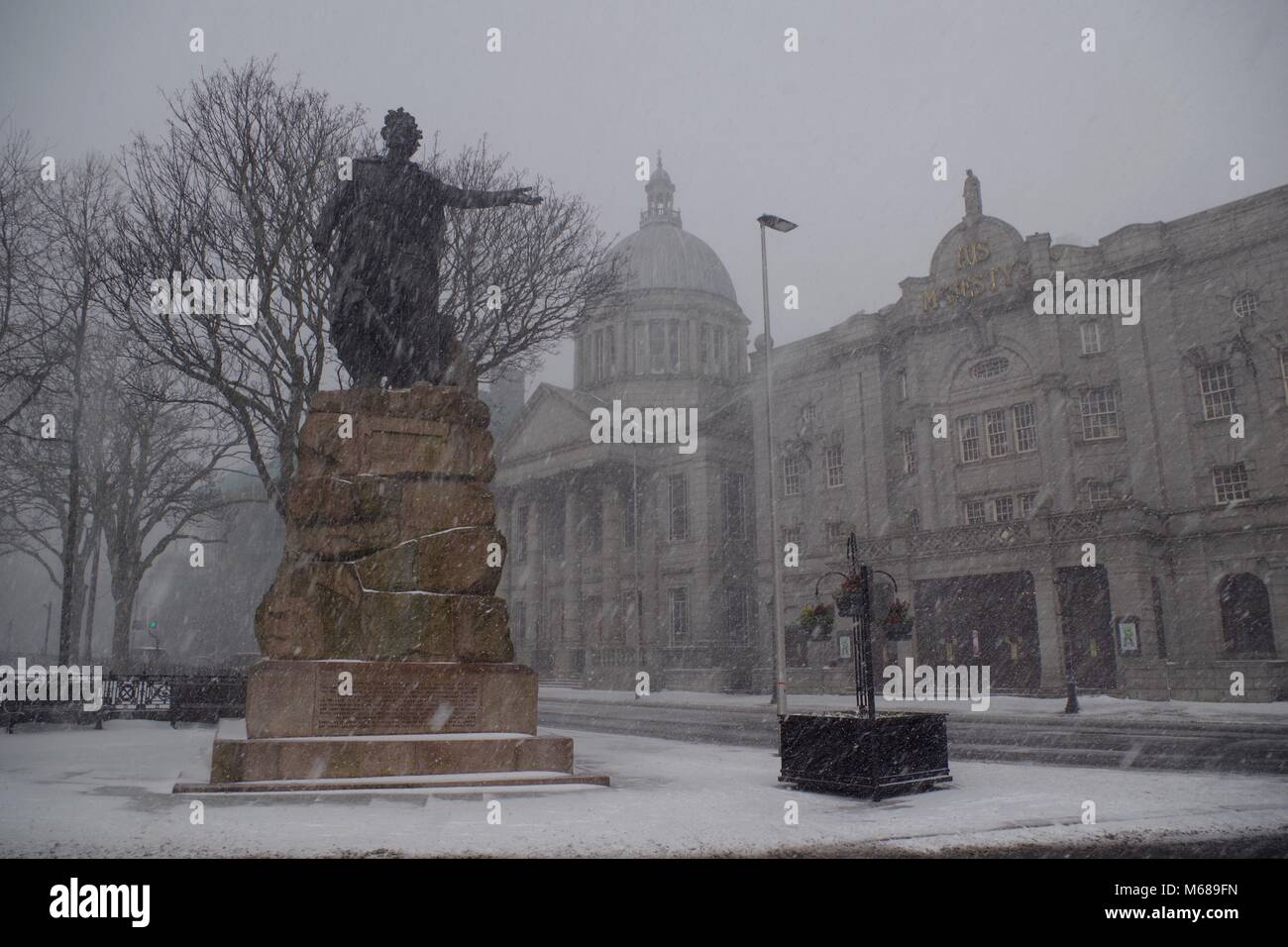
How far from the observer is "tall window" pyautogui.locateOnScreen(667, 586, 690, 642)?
5206cm

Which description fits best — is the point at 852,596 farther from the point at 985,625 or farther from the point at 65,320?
the point at 985,625

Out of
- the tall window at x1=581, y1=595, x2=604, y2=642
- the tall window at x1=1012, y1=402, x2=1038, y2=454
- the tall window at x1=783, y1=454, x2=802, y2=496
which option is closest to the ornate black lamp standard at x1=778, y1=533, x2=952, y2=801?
the tall window at x1=1012, y1=402, x2=1038, y2=454

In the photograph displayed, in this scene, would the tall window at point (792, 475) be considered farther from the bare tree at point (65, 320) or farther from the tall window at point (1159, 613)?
the bare tree at point (65, 320)

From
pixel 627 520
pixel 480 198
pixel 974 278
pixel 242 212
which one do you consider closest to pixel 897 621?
pixel 480 198

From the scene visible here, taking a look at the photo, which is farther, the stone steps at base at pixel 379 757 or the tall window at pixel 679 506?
the tall window at pixel 679 506

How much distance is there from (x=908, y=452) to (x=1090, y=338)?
9251 millimetres

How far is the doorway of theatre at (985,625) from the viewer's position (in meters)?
37.6

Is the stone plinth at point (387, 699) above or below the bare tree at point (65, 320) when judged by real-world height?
below

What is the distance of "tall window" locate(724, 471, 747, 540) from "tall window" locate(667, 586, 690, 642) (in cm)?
429

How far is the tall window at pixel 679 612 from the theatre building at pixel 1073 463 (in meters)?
6.22

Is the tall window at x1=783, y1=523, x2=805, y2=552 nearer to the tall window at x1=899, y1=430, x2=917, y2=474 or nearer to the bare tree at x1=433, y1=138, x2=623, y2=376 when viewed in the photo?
the tall window at x1=899, y1=430, x2=917, y2=474

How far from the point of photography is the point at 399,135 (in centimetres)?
1180

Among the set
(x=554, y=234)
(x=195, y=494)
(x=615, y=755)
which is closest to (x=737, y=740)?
(x=615, y=755)

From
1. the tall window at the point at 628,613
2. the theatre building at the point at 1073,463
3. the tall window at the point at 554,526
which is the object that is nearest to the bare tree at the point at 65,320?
the theatre building at the point at 1073,463
